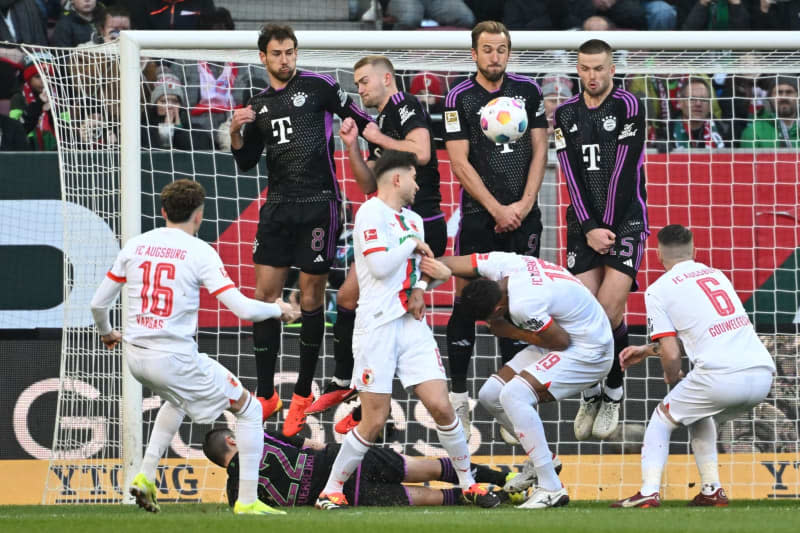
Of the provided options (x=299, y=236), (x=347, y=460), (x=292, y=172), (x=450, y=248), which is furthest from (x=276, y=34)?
(x=347, y=460)

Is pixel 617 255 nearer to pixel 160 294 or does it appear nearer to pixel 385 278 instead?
pixel 385 278

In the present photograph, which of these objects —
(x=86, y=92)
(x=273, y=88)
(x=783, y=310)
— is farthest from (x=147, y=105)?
(x=783, y=310)

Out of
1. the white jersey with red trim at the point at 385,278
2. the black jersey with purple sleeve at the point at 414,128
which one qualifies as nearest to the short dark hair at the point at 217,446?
the white jersey with red trim at the point at 385,278

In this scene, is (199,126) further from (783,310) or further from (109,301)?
(783,310)

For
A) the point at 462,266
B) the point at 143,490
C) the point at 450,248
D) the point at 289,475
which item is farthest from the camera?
the point at 450,248

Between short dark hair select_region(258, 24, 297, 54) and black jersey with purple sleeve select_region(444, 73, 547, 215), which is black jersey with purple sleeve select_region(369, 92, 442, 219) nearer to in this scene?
black jersey with purple sleeve select_region(444, 73, 547, 215)

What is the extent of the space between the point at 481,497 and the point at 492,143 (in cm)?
238

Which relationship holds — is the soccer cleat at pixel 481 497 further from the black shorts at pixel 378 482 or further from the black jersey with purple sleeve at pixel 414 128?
Answer: the black jersey with purple sleeve at pixel 414 128

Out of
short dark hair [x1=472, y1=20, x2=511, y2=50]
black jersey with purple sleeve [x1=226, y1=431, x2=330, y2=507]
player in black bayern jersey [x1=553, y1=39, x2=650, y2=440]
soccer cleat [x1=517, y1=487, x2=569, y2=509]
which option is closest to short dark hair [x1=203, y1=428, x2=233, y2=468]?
black jersey with purple sleeve [x1=226, y1=431, x2=330, y2=507]

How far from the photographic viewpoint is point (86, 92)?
9531 mm

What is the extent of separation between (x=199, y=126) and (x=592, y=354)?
4.61 metres

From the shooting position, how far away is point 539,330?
7211 mm

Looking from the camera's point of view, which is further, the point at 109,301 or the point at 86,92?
the point at 86,92

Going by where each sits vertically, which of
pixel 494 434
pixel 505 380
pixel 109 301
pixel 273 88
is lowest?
pixel 494 434
